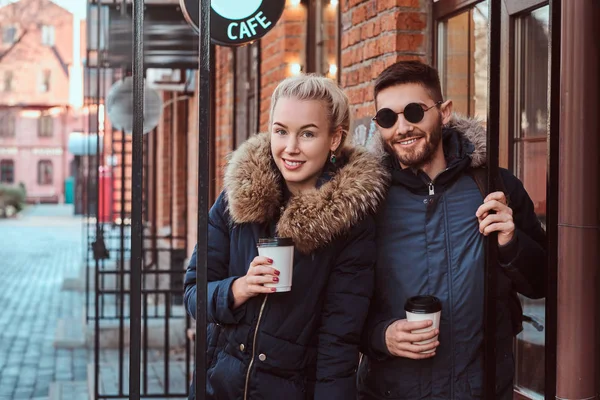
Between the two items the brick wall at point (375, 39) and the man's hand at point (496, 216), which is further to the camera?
the brick wall at point (375, 39)

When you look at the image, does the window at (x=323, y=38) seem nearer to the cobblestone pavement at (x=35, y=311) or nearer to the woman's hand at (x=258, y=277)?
the woman's hand at (x=258, y=277)

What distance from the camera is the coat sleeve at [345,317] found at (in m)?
2.26

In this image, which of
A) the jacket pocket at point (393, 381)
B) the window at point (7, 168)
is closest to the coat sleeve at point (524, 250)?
the jacket pocket at point (393, 381)

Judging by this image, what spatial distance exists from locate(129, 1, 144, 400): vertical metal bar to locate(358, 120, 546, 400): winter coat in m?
0.64

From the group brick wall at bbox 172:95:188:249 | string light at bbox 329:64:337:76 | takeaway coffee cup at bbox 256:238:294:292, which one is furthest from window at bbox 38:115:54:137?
takeaway coffee cup at bbox 256:238:294:292

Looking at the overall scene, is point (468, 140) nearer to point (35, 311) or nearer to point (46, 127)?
point (35, 311)

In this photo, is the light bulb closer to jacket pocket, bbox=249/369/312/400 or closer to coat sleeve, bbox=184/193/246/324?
coat sleeve, bbox=184/193/246/324

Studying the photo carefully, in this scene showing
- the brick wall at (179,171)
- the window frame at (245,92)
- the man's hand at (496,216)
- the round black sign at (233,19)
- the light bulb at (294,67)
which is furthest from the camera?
the brick wall at (179,171)

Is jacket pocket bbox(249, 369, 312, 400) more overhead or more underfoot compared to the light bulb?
more underfoot

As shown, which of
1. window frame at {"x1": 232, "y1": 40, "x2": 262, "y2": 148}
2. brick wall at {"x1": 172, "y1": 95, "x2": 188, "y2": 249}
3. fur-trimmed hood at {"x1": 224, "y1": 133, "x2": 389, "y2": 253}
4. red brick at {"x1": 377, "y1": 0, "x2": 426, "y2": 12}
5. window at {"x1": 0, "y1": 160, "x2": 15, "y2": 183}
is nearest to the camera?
fur-trimmed hood at {"x1": 224, "y1": 133, "x2": 389, "y2": 253}

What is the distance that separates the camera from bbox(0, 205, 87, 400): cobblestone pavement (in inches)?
308

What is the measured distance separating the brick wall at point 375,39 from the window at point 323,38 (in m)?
0.54

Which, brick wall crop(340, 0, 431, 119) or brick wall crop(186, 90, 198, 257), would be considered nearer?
brick wall crop(340, 0, 431, 119)

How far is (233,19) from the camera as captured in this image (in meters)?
3.52
